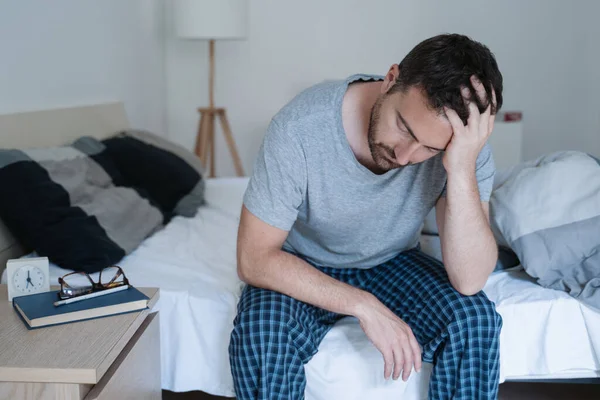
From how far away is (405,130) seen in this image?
1.24 metres

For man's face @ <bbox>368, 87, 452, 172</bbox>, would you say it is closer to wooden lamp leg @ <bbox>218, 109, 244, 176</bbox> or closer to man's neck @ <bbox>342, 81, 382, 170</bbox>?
man's neck @ <bbox>342, 81, 382, 170</bbox>

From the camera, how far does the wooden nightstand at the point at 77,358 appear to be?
104 cm

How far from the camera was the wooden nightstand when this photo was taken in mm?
1039

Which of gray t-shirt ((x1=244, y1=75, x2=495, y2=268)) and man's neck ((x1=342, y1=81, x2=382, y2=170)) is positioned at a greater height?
man's neck ((x1=342, y1=81, x2=382, y2=170))

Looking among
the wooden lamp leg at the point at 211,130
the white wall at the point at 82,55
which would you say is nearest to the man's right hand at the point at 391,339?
the white wall at the point at 82,55

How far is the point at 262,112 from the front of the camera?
13.5ft

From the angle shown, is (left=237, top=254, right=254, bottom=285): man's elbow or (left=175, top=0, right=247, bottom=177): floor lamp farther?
(left=175, top=0, right=247, bottom=177): floor lamp

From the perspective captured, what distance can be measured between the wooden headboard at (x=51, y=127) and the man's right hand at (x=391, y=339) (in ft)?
3.12

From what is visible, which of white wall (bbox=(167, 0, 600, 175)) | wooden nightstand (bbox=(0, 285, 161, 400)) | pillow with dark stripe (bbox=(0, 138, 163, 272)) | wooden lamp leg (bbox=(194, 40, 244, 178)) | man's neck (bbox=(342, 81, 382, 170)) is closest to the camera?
wooden nightstand (bbox=(0, 285, 161, 400))

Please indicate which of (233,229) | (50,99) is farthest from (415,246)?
(50,99)

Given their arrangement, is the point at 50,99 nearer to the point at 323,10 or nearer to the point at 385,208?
the point at 385,208

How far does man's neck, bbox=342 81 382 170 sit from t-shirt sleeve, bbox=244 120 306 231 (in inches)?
4.7

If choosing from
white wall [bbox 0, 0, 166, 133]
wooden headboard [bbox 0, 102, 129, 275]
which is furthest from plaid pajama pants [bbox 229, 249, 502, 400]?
white wall [bbox 0, 0, 166, 133]

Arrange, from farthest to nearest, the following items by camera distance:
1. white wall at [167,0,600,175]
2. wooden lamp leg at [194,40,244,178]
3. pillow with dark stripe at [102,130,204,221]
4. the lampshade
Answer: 1. white wall at [167,0,600,175]
2. wooden lamp leg at [194,40,244,178]
3. the lampshade
4. pillow with dark stripe at [102,130,204,221]
